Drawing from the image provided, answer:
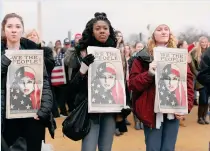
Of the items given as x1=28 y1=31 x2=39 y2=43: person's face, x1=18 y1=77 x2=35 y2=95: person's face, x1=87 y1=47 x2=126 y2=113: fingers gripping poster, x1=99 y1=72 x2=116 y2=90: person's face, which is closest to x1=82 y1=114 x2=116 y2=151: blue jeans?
x1=87 y1=47 x2=126 y2=113: fingers gripping poster

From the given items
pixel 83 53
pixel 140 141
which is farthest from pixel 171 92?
pixel 140 141

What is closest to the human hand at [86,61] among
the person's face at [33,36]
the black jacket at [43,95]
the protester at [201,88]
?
the black jacket at [43,95]

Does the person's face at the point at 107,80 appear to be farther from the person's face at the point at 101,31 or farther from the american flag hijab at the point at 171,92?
the american flag hijab at the point at 171,92

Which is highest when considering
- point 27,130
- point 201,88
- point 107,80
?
point 107,80

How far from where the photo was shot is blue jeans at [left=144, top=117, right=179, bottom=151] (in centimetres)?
360

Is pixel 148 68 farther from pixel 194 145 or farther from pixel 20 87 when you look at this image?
pixel 194 145

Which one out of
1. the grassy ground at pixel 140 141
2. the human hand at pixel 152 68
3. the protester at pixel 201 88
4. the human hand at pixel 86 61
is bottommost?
the grassy ground at pixel 140 141

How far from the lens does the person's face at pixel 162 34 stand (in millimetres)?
3674

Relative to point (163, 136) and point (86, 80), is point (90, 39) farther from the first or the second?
point (163, 136)

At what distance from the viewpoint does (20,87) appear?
10.6 feet

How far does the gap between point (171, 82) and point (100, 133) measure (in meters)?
0.82

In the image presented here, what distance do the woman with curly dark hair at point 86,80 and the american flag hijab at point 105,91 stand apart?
0.13 meters

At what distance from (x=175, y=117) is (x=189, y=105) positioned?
19cm

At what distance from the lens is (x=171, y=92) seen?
3568 millimetres
